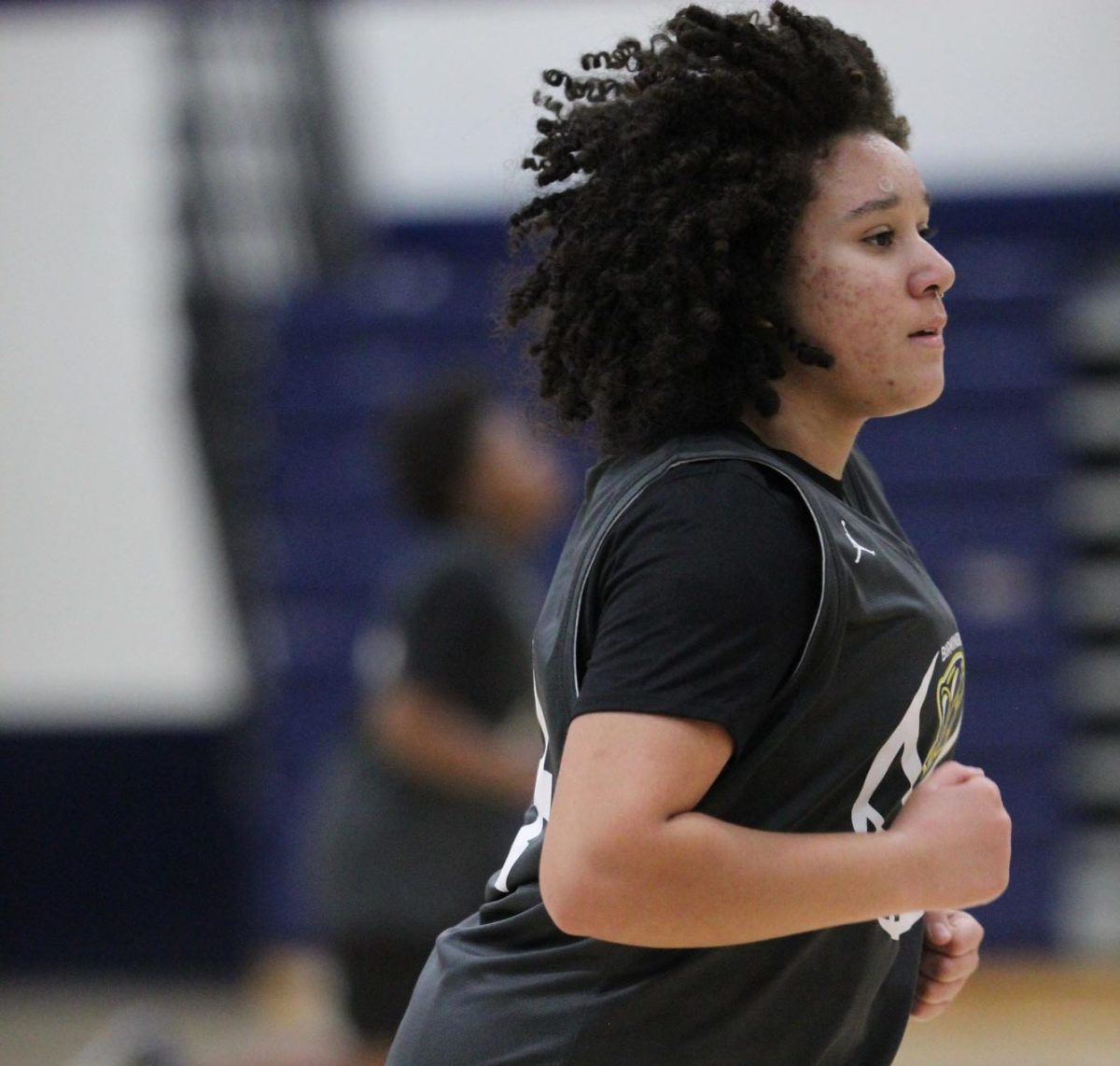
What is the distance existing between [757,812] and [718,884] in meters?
0.11

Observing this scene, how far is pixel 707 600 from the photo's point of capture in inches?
53.0

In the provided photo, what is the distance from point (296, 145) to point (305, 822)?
228cm

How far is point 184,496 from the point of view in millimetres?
6301

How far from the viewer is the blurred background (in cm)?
580

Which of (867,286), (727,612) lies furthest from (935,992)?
(867,286)

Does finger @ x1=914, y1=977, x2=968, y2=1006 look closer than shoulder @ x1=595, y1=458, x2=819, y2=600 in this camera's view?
No

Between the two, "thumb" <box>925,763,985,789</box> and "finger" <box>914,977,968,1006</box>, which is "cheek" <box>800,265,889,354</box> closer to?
"thumb" <box>925,763,985,789</box>

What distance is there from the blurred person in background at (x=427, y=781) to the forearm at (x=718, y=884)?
2.26 m

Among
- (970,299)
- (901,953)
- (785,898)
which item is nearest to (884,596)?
(785,898)

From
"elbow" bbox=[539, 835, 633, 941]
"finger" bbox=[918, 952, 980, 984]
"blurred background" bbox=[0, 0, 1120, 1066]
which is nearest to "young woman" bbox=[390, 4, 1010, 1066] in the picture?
"elbow" bbox=[539, 835, 633, 941]

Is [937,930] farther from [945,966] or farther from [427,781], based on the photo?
[427,781]

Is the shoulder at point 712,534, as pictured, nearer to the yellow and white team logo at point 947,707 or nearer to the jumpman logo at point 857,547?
the jumpman logo at point 857,547

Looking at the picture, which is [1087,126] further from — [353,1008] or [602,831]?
[602,831]

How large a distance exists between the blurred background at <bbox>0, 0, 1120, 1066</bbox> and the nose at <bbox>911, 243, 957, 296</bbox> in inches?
161
